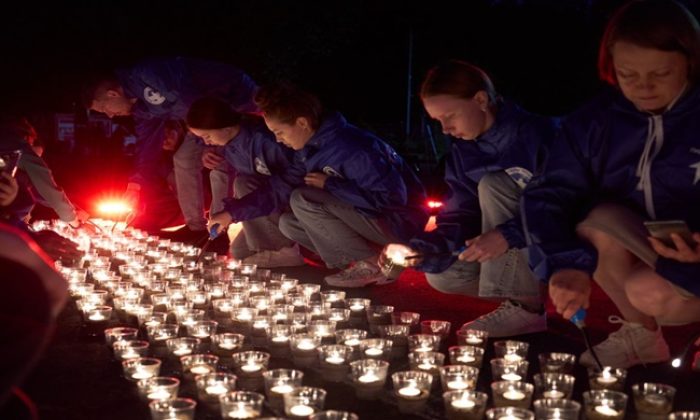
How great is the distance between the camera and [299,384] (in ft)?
11.1

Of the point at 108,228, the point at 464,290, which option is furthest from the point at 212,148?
the point at 464,290

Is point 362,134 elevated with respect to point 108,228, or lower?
elevated

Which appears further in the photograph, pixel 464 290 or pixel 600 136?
pixel 464 290

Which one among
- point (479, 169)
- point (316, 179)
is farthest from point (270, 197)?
point (479, 169)

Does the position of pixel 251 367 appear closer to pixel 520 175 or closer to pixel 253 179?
pixel 520 175

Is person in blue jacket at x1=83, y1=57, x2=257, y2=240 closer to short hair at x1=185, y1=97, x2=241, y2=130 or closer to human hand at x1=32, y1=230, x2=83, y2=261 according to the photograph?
short hair at x1=185, y1=97, x2=241, y2=130

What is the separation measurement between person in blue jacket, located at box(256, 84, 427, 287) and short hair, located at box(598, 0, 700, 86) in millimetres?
2751

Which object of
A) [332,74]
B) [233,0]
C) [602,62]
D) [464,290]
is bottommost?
[464,290]

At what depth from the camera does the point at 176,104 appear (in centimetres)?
857

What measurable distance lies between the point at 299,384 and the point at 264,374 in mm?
150

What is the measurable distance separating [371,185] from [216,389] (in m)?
3.00

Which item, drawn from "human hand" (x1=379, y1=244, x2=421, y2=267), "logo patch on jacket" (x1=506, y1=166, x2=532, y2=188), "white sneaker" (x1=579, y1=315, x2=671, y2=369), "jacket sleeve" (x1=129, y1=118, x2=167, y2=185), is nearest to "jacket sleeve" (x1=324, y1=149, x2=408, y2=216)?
"human hand" (x1=379, y1=244, x2=421, y2=267)

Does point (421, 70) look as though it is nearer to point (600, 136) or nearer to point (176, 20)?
point (176, 20)

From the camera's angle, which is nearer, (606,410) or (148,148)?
(606,410)
